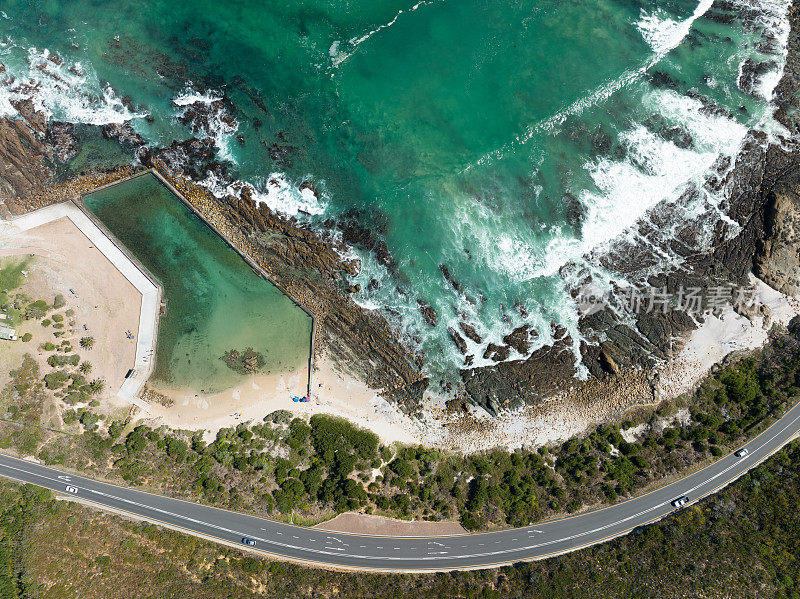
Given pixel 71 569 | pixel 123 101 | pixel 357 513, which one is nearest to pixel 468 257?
pixel 357 513

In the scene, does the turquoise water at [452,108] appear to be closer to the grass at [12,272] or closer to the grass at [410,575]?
the grass at [12,272]

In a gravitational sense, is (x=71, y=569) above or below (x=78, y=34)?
below

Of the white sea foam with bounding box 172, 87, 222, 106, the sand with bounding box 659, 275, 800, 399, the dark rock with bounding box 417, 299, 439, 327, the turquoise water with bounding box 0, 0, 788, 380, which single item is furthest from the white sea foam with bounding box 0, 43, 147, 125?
the sand with bounding box 659, 275, 800, 399

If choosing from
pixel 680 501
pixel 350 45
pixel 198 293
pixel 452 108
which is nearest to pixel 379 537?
pixel 680 501

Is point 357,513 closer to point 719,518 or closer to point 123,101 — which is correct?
point 719,518

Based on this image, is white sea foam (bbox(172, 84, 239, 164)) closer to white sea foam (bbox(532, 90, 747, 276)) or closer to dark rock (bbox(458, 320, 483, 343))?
dark rock (bbox(458, 320, 483, 343))

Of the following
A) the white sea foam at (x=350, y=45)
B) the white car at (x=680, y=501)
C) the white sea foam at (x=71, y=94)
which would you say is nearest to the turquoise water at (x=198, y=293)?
the white sea foam at (x=71, y=94)
